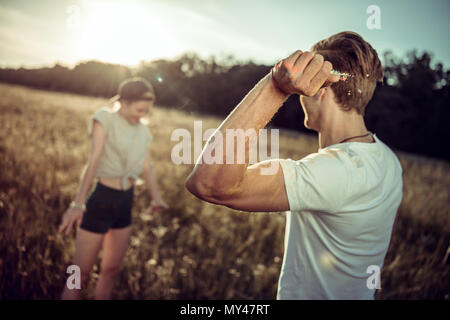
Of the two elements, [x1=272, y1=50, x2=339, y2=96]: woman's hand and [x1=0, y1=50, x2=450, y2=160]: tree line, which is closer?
[x1=272, y1=50, x2=339, y2=96]: woman's hand

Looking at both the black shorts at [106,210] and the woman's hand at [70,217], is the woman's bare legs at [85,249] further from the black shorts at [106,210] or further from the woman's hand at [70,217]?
the woman's hand at [70,217]

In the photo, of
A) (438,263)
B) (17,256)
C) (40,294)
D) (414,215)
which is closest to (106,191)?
(40,294)

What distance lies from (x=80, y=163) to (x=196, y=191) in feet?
18.5

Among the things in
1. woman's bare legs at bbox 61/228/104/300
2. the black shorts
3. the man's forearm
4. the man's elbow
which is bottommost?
woman's bare legs at bbox 61/228/104/300

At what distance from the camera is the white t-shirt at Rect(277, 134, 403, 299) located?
98cm

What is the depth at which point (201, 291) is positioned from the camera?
2650 millimetres

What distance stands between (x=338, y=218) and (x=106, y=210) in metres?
1.98

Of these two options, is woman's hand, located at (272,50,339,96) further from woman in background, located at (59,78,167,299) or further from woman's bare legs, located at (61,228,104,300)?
woman's bare legs, located at (61,228,104,300)

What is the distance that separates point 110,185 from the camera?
237 centimetres

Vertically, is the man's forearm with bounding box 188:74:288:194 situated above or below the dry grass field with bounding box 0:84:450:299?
above

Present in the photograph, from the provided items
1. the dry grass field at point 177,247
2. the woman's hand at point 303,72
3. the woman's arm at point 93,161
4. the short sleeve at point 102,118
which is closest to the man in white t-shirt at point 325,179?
the woman's hand at point 303,72

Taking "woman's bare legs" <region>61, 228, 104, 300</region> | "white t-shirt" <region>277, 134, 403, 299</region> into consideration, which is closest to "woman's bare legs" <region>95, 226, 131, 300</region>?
"woman's bare legs" <region>61, 228, 104, 300</region>

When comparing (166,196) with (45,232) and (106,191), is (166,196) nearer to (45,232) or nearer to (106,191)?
(45,232)

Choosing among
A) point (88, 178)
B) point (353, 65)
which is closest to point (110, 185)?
point (88, 178)
